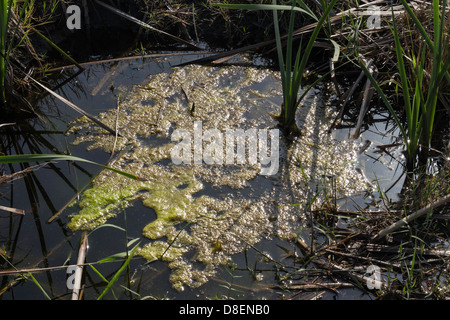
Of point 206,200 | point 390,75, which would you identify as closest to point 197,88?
point 206,200

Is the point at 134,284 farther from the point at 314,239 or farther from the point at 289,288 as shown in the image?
the point at 314,239

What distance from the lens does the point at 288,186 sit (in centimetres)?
233

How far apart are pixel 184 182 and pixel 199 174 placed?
10cm

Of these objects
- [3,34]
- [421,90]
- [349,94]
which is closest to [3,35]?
[3,34]

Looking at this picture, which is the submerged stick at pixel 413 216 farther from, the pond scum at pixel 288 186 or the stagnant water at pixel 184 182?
the stagnant water at pixel 184 182

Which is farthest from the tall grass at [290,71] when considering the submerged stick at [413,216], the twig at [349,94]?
the submerged stick at [413,216]

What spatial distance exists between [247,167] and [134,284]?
34.9 inches

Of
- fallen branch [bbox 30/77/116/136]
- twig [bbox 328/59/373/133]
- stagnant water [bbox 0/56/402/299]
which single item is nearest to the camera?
stagnant water [bbox 0/56/402/299]

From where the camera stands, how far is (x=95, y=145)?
254 cm

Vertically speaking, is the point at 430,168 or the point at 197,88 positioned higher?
the point at 197,88

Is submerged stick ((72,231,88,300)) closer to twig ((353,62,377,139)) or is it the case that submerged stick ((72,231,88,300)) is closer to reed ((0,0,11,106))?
reed ((0,0,11,106))

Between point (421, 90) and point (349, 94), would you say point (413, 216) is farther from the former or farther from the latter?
point (349, 94)

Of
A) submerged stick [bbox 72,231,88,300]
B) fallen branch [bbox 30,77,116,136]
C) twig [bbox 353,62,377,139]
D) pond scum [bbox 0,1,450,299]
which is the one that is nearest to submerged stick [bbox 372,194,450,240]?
pond scum [bbox 0,1,450,299]

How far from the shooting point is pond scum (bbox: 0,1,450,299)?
1.93 m
